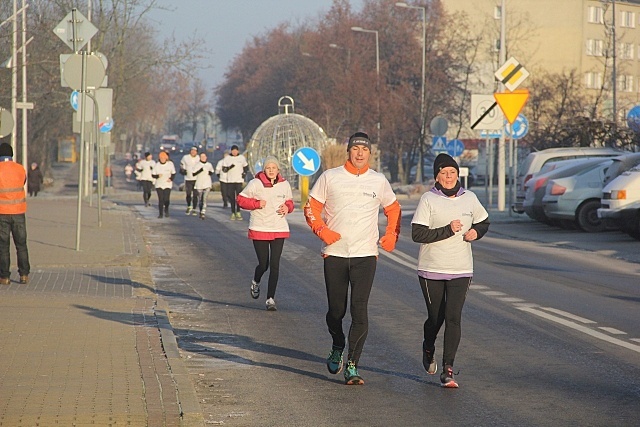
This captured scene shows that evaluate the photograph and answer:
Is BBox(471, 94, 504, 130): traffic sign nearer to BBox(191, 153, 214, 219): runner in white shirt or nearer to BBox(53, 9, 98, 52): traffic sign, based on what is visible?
BBox(191, 153, 214, 219): runner in white shirt

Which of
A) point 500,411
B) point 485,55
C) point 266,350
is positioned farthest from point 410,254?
point 485,55

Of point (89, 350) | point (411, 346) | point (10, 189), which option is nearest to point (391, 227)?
point (411, 346)

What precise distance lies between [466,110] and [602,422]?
65295 mm

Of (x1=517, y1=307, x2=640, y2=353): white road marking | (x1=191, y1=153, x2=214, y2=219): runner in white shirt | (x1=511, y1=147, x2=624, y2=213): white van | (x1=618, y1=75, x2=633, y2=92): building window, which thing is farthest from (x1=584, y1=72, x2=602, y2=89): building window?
(x1=517, y1=307, x2=640, y2=353): white road marking

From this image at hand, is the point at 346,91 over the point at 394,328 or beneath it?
over

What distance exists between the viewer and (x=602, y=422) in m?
7.21

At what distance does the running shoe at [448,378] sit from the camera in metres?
8.38

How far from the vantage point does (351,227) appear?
8.66 metres

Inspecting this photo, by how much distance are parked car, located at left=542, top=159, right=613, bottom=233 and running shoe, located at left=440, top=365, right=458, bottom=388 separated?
18467 mm

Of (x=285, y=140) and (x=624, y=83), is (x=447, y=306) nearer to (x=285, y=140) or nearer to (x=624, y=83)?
(x=285, y=140)

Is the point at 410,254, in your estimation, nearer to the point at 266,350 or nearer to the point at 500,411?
the point at 266,350

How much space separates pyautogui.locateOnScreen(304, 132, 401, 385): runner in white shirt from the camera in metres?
8.62

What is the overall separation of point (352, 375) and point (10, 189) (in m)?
7.46

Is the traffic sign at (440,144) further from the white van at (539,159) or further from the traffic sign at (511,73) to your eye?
the traffic sign at (511,73)
